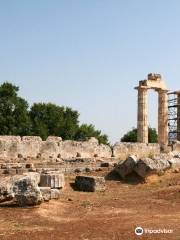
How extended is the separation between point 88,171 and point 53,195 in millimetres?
7600

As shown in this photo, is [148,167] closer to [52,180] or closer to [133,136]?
[52,180]

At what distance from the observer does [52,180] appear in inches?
567

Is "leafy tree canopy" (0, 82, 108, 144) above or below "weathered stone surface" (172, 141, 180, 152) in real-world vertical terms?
above

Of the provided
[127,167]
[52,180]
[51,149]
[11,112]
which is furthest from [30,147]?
[11,112]

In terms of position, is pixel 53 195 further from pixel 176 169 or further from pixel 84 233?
pixel 176 169

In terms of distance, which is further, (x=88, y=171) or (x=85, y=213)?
(x=88, y=171)

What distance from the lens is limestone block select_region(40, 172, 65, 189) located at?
14142 millimetres

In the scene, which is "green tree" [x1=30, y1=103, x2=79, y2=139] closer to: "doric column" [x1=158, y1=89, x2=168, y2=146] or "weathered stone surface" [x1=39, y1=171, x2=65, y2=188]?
"doric column" [x1=158, y1=89, x2=168, y2=146]

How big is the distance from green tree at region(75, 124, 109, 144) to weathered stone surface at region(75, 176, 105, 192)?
34.2m

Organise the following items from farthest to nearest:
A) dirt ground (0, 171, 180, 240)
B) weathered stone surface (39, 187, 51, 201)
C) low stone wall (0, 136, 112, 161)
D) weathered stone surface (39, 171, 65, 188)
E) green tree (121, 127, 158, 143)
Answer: green tree (121, 127, 158, 143) → low stone wall (0, 136, 112, 161) → weathered stone surface (39, 171, 65, 188) → weathered stone surface (39, 187, 51, 201) → dirt ground (0, 171, 180, 240)

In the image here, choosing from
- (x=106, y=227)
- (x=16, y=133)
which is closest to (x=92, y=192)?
(x=106, y=227)

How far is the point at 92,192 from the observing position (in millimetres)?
15023

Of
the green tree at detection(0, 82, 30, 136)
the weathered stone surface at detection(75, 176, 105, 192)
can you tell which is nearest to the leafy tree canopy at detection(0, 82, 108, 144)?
the green tree at detection(0, 82, 30, 136)

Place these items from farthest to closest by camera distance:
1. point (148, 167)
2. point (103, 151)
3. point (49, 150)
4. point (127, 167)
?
point (103, 151) < point (49, 150) < point (127, 167) < point (148, 167)
